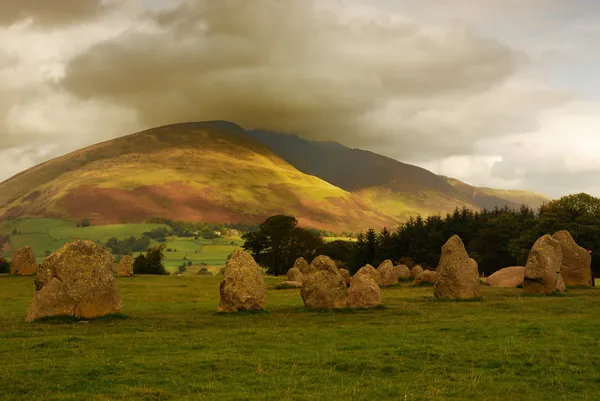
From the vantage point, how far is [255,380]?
14.3 m

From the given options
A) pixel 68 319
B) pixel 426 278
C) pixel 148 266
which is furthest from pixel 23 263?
pixel 426 278

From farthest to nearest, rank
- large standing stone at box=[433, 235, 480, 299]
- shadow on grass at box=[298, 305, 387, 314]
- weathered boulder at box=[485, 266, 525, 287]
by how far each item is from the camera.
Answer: weathered boulder at box=[485, 266, 525, 287]
large standing stone at box=[433, 235, 480, 299]
shadow on grass at box=[298, 305, 387, 314]

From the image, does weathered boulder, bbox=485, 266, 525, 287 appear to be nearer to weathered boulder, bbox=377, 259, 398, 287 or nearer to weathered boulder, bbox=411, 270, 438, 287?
weathered boulder, bbox=411, 270, 438, 287

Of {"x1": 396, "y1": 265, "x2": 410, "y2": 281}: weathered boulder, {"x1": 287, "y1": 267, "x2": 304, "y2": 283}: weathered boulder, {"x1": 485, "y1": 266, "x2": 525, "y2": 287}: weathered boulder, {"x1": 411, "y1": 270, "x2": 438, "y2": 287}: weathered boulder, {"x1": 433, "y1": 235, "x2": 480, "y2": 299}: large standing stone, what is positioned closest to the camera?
{"x1": 433, "y1": 235, "x2": 480, "y2": 299}: large standing stone

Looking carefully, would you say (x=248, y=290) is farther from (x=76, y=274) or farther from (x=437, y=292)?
(x=437, y=292)

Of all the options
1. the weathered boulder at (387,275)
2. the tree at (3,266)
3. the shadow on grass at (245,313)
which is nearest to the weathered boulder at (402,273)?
the weathered boulder at (387,275)

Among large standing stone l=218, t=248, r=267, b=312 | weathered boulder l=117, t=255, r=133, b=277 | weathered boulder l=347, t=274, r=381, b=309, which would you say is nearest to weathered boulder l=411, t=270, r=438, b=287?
weathered boulder l=347, t=274, r=381, b=309

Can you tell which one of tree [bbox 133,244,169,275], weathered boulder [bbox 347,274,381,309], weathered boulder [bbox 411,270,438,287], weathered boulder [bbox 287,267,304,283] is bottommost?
tree [bbox 133,244,169,275]

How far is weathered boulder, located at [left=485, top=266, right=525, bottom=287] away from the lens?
48844mm

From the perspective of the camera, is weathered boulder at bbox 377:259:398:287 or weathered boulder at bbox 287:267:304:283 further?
weathered boulder at bbox 287:267:304:283

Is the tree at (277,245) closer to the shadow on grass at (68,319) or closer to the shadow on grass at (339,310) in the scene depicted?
the shadow on grass at (339,310)

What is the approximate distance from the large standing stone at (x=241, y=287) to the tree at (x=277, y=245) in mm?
62081

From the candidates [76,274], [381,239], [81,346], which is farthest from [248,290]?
[381,239]

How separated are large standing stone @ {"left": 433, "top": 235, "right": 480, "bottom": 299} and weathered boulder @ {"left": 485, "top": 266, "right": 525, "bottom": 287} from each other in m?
15.2
